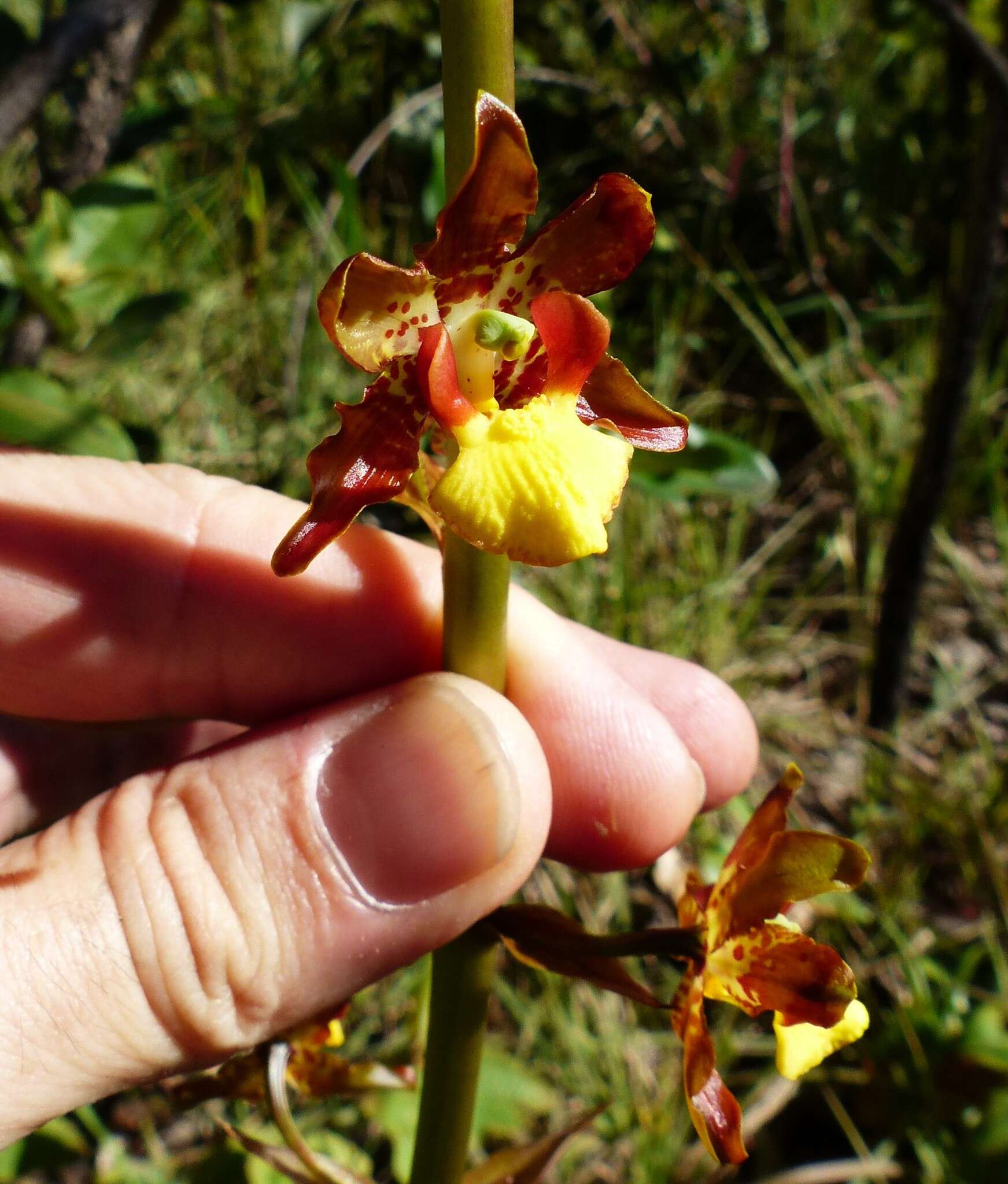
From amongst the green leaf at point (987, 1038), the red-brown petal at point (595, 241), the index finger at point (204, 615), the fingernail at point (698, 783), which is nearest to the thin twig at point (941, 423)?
the green leaf at point (987, 1038)

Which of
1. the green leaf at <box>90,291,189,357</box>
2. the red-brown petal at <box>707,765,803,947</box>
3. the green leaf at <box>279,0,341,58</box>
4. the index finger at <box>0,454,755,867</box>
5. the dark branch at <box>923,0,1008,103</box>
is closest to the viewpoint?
the red-brown petal at <box>707,765,803,947</box>

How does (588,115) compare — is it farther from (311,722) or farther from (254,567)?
(311,722)

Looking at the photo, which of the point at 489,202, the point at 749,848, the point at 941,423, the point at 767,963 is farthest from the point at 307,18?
the point at 767,963

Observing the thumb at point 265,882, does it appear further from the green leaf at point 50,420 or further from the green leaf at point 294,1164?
the green leaf at point 50,420

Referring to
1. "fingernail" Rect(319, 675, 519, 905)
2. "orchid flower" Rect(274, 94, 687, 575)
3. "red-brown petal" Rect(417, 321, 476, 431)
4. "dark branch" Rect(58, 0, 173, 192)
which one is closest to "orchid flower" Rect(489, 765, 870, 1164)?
"fingernail" Rect(319, 675, 519, 905)

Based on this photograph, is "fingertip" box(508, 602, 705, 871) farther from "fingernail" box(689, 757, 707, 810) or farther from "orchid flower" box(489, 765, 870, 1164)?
"orchid flower" box(489, 765, 870, 1164)

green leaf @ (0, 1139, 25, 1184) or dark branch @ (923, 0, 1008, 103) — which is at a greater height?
dark branch @ (923, 0, 1008, 103)

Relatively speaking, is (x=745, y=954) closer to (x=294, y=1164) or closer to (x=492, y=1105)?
(x=294, y=1164)

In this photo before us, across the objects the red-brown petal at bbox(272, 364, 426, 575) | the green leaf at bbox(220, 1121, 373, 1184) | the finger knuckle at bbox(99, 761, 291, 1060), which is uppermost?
the red-brown petal at bbox(272, 364, 426, 575)

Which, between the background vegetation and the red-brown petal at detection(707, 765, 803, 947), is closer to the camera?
the red-brown petal at detection(707, 765, 803, 947)
